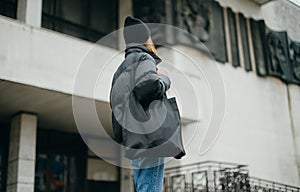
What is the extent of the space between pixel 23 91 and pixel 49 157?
9.77 feet

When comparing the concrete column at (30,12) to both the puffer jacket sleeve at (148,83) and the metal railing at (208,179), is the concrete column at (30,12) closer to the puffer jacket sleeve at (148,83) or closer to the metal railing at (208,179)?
the metal railing at (208,179)

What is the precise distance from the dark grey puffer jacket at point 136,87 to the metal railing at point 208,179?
6.63 meters

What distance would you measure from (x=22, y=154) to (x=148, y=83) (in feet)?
23.3

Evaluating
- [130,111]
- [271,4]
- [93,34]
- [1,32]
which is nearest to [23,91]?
[1,32]

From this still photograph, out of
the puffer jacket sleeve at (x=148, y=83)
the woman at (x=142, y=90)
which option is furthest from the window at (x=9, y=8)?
the puffer jacket sleeve at (x=148, y=83)

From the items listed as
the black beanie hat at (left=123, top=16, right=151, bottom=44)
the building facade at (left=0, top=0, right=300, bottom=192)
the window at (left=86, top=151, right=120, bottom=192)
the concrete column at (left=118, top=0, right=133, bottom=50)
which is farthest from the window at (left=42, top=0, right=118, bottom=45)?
the black beanie hat at (left=123, top=16, right=151, bottom=44)

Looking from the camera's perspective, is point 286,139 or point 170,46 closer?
point 170,46

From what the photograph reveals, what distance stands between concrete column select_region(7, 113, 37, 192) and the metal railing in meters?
3.14

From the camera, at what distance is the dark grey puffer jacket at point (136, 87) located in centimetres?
304

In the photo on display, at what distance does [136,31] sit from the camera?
3.44 m

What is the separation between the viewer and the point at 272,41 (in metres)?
14.1

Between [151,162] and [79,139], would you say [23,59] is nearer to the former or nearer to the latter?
[79,139]

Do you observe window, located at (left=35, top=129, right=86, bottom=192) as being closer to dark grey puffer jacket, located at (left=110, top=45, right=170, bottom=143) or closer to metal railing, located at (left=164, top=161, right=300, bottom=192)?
metal railing, located at (left=164, top=161, right=300, bottom=192)

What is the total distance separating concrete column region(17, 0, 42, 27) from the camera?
9.51m
